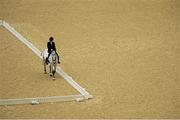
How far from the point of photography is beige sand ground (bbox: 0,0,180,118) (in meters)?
13.7

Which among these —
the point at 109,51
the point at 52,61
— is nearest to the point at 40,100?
the point at 52,61

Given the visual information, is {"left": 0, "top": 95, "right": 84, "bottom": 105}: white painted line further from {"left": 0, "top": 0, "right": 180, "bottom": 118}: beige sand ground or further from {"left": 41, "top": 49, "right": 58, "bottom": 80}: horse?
{"left": 41, "top": 49, "right": 58, "bottom": 80}: horse

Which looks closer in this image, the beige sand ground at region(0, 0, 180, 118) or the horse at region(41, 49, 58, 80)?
the beige sand ground at region(0, 0, 180, 118)

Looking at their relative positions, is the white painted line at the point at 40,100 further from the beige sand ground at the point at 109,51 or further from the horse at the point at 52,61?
the horse at the point at 52,61

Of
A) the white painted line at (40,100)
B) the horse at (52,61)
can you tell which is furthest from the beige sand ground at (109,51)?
the horse at (52,61)

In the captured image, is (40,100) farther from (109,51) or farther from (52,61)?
(109,51)

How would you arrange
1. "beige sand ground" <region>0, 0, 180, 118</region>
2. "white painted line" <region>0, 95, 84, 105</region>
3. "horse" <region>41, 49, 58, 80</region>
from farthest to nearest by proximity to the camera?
"horse" <region>41, 49, 58, 80</region> < "white painted line" <region>0, 95, 84, 105</region> < "beige sand ground" <region>0, 0, 180, 118</region>

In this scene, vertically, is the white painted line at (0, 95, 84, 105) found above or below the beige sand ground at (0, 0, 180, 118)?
below

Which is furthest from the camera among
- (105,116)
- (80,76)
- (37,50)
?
(37,50)

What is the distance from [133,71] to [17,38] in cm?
515

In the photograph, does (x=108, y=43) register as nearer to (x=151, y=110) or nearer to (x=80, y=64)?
(x=80, y=64)

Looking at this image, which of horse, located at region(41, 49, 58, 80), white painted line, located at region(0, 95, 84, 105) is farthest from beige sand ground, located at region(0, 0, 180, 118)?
horse, located at region(41, 49, 58, 80)

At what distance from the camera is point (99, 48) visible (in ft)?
58.1

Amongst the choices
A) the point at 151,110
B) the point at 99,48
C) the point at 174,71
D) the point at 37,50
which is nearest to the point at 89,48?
the point at 99,48
